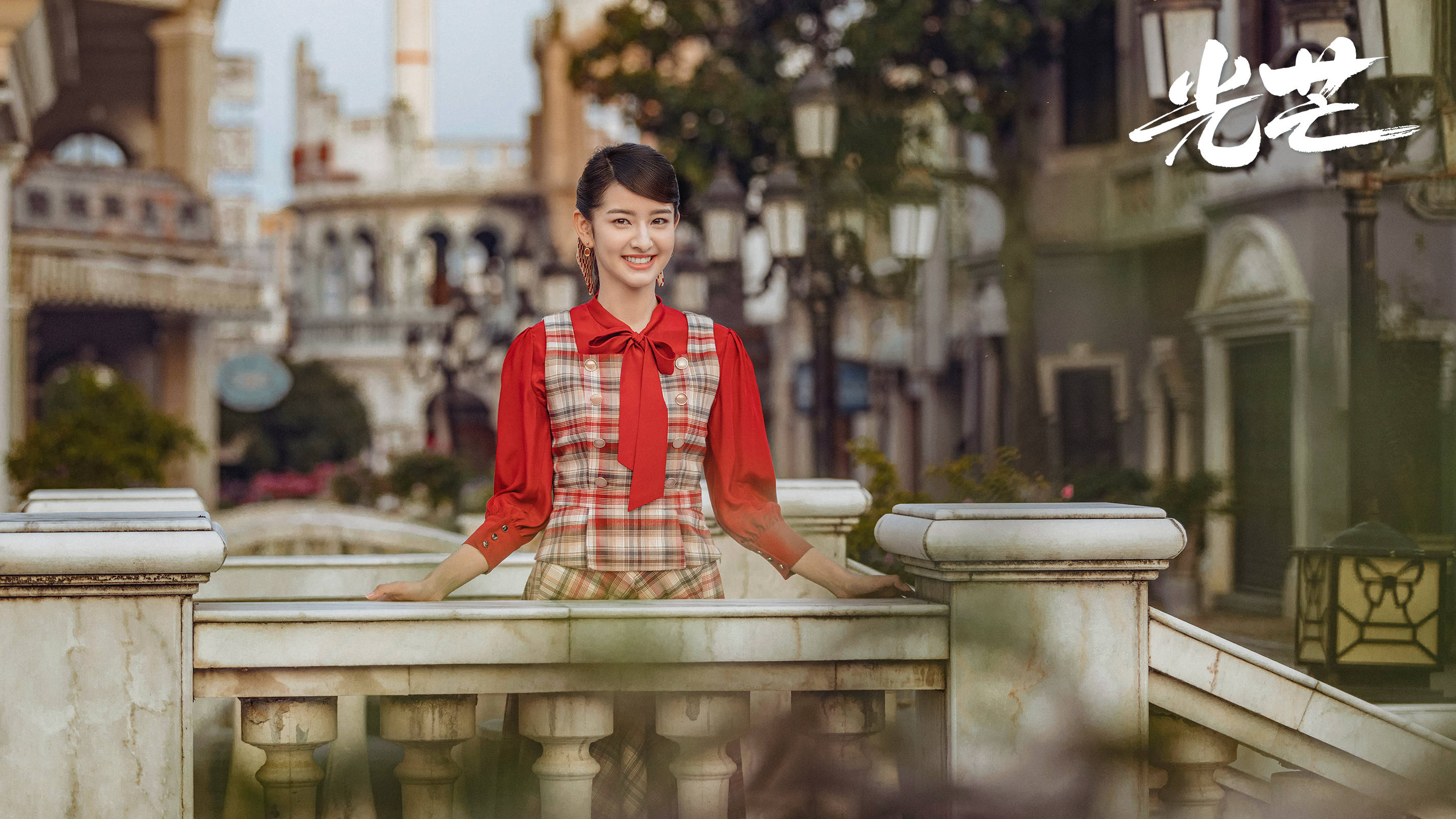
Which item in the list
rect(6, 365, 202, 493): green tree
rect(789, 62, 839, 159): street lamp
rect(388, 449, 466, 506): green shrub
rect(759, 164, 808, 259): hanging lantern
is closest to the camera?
rect(789, 62, 839, 159): street lamp

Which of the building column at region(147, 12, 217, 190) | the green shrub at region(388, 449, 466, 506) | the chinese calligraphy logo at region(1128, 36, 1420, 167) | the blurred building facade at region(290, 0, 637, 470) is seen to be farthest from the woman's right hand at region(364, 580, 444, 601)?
the blurred building facade at region(290, 0, 637, 470)

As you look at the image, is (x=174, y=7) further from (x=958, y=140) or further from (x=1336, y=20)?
(x=1336, y=20)

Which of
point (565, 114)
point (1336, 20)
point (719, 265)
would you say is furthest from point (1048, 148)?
point (565, 114)

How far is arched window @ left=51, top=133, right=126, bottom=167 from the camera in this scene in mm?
26719

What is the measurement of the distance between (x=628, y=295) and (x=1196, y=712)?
130cm

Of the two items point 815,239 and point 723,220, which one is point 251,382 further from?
point 723,220

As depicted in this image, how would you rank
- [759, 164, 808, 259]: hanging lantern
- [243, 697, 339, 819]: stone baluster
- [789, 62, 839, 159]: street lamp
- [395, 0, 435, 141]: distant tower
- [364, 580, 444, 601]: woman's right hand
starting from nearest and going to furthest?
[243, 697, 339, 819]: stone baluster
[364, 580, 444, 601]: woman's right hand
[789, 62, 839, 159]: street lamp
[759, 164, 808, 259]: hanging lantern
[395, 0, 435, 141]: distant tower

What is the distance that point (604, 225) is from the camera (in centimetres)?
320

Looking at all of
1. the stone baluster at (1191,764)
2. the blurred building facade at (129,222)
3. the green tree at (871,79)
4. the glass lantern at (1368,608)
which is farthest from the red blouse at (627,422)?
the blurred building facade at (129,222)

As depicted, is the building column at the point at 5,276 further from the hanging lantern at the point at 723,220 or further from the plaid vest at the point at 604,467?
the plaid vest at the point at 604,467

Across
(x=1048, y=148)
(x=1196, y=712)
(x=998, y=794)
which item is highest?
(x=1048, y=148)

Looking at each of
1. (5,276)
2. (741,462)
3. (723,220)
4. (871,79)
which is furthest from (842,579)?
(871,79)

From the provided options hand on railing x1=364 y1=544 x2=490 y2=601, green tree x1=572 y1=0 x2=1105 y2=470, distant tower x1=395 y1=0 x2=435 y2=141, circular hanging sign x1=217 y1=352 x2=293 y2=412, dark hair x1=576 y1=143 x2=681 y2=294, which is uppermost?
distant tower x1=395 y1=0 x2=435 y2=141

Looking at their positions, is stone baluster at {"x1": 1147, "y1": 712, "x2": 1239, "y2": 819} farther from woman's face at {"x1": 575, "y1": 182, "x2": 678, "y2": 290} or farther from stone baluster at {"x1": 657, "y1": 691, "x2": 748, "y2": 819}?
woman's face at {"x1": 575, "y1": 182, "x2": 678, "y2": 290}
